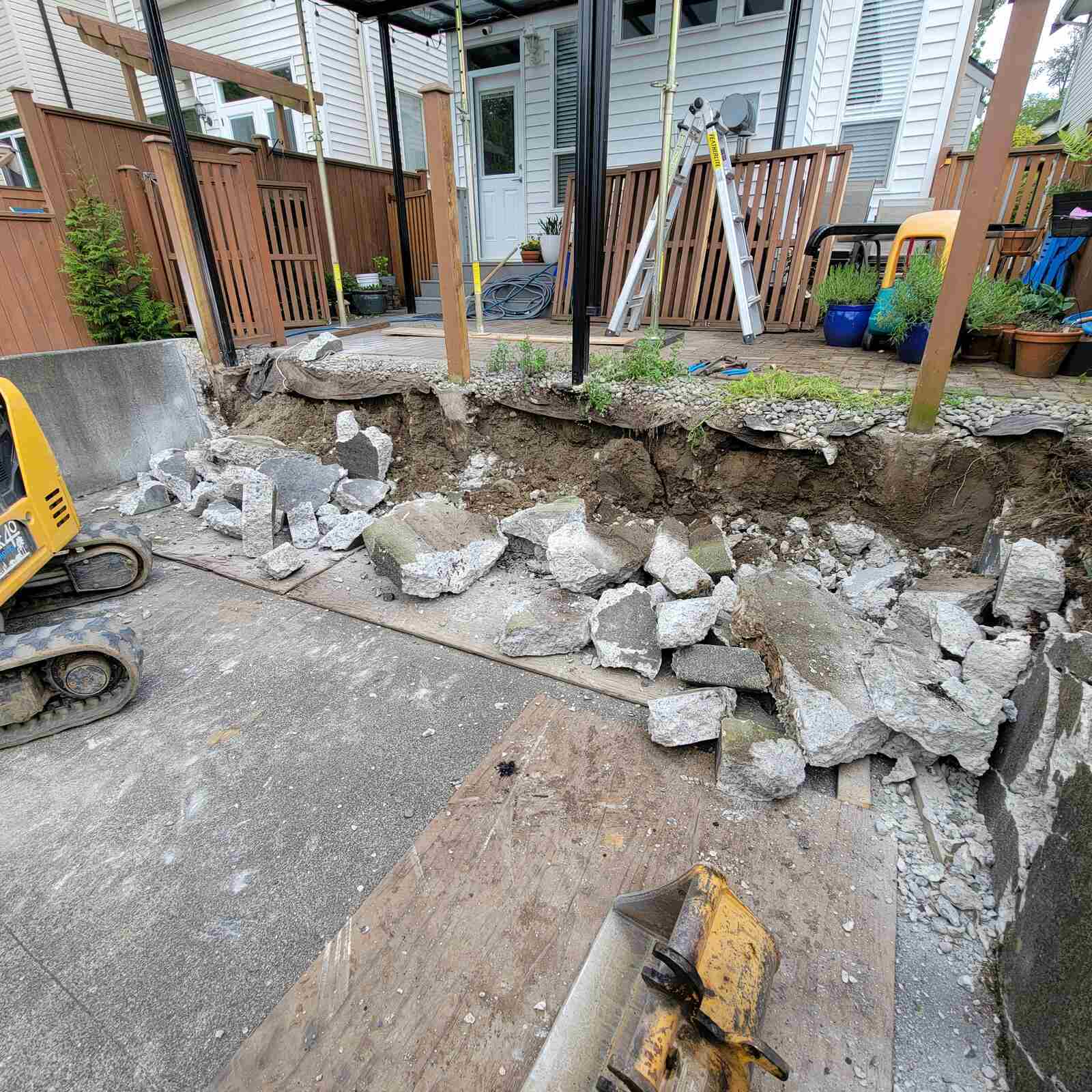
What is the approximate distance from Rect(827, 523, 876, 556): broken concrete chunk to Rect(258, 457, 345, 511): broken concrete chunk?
144 inches

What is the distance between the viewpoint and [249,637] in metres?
3.31

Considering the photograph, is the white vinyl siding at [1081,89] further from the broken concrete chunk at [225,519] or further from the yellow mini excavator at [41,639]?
the yellow mini excavator at [41,639]

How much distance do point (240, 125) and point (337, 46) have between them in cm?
253

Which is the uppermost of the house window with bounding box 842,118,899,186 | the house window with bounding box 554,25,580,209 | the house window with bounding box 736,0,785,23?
the house window with bounding box 736,0,785,23

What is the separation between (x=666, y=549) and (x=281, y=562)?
249 centimetres

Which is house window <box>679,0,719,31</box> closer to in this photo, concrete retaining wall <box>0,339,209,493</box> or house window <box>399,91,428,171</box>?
house window <box>399,91,428,171</box>

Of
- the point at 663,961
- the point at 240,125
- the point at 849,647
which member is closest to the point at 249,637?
the point at 663,961

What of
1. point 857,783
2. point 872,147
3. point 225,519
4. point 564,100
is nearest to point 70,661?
point 225,519

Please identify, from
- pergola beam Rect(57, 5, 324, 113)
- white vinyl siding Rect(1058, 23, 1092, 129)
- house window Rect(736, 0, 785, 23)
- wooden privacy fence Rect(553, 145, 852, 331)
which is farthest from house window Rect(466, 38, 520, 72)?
white vinyl siding Rect(1058, 23, 1092, 129)

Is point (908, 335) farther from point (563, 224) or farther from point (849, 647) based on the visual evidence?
point (563, 224)

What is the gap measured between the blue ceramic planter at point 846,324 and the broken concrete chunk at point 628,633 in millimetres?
3581

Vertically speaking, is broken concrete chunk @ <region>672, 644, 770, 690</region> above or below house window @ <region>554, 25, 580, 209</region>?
below

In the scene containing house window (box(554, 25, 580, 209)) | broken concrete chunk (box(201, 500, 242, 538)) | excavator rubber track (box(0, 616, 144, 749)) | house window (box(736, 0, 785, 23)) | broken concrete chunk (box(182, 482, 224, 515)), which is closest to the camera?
excavator rubber track (box(0, 616, 144, 749))

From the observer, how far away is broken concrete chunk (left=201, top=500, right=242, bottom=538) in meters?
4.45
